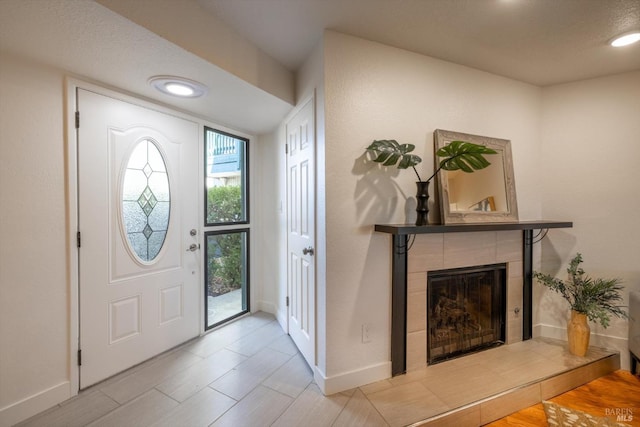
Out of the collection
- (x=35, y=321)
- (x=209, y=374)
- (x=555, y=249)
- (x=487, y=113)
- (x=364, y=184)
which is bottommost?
(x=209, y=374)

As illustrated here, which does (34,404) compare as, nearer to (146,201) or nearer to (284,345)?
(146,201)

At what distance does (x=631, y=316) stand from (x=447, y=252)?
5.25ft

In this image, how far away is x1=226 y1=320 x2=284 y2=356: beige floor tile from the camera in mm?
2320

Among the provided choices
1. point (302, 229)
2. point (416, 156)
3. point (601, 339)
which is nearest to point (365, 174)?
point (416, 156)

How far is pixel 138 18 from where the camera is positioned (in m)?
1.27

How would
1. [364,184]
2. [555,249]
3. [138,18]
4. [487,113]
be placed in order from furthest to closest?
[555,249] → [487,113] → [364,184] → [138,18]

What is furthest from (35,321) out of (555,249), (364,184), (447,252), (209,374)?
(555,249)

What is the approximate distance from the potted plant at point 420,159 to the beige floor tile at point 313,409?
127cm

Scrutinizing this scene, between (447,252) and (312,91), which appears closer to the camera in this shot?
(312,91)

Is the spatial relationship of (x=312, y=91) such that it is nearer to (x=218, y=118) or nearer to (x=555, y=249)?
(x=218, y=118)

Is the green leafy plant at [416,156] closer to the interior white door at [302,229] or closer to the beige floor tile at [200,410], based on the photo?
the interior white door at [302,229]

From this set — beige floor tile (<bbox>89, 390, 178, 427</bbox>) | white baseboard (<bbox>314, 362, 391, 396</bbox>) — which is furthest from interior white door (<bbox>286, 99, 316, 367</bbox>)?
beige floor tile (<bbox>89, 390, 178, 427</bbox>)

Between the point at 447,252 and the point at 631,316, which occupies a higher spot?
the point at 447,252

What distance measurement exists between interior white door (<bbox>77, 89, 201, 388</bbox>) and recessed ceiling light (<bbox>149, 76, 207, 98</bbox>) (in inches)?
13.7
